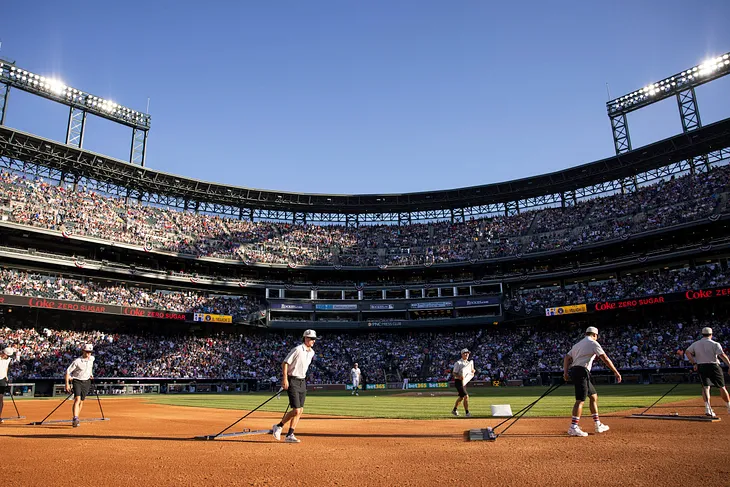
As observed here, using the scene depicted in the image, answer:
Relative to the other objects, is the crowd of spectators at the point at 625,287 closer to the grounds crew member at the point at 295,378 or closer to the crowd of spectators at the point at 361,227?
the crowd of spectators at the point at 361,227

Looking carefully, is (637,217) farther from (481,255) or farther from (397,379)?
(397,379)

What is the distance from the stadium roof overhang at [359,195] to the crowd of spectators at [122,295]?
1241 centimetres

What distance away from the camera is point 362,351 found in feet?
181

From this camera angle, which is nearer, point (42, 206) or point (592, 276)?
point (42, 206)

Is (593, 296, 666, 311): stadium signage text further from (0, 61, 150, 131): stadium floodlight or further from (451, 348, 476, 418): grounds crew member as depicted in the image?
(0, 61, 150, 131): stadium floodlight

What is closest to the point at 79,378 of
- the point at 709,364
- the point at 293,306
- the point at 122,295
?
the point at 709,364

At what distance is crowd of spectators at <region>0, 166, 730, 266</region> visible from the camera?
4694cm

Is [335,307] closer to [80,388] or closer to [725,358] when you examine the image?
[80,388]

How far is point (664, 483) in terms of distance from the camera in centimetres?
564

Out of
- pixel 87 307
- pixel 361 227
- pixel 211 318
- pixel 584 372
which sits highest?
pixel 361 227

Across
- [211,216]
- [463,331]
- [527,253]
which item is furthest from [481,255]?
[211,216]

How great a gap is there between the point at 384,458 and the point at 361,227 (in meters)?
60.4

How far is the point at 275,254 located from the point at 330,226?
1041cm

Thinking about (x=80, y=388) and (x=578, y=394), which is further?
(x=80, y=388)
